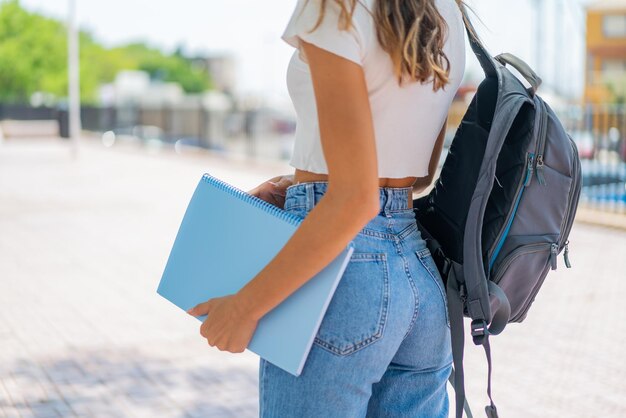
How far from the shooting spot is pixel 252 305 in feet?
4.99

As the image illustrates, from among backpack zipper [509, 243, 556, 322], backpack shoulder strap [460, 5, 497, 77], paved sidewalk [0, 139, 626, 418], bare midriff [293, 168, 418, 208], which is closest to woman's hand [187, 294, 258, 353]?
bare midriff [293, 168, 418, 208]

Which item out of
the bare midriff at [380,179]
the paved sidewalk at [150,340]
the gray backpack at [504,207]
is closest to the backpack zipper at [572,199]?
the gray backpack at [504,207]

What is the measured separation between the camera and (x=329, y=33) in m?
1.42

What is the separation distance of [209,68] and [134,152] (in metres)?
133

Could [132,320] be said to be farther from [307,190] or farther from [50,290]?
[307,190]

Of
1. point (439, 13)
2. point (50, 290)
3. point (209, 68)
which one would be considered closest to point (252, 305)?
point (439, 13)

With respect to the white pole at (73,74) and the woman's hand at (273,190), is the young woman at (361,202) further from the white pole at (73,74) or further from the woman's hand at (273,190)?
the white pole at (73,74)

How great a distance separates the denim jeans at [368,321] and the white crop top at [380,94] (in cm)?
6

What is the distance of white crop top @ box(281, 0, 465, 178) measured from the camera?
1438mm

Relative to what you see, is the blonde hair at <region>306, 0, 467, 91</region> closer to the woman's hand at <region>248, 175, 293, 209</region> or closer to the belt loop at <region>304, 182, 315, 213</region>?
the belt loop at <region>304, 182, 315, 213</region>

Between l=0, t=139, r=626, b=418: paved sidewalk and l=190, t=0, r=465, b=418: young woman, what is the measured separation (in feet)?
9.03

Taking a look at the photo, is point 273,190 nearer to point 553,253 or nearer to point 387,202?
point 387,202

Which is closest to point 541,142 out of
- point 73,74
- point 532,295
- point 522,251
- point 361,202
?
point 522,251

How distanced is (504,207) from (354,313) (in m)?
0.37
